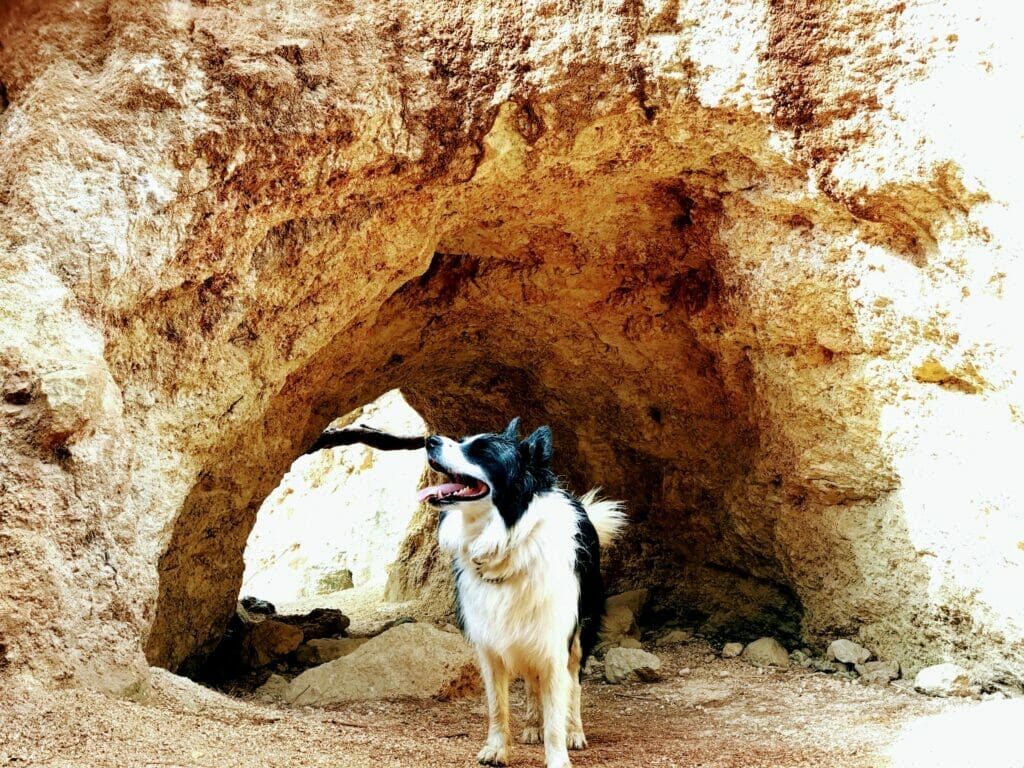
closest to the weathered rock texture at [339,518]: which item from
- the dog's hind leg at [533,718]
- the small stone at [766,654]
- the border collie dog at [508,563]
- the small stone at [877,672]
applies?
the small stone at [766,654]

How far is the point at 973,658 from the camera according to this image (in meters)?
4.57

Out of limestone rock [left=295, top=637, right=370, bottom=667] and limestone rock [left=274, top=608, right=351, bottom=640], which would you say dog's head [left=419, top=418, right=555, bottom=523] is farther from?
limestone rock [left=274, top=608, right=351, bottom=640]

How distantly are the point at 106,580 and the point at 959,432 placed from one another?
4.06 meters

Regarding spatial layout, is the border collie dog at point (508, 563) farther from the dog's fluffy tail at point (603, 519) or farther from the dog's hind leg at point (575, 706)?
the dog's fluffy tail at point (603, 519)

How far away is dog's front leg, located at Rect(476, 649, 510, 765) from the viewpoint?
3.67 m

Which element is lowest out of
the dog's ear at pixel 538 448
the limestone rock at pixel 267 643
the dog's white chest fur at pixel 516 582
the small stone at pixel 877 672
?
the limestone rock at pixel 267 643

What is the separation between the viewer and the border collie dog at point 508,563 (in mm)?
3729

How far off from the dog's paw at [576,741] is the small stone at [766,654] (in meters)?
2.04

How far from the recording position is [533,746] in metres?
4.13

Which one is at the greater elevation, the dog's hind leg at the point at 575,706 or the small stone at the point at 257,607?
the dog's hind leg at the point at 575,706

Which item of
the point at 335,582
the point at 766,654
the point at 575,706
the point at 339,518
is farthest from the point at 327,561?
the point at 575,706

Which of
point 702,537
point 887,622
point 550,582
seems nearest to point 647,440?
point 702,537

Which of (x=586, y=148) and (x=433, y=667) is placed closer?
(x=586, y=148)

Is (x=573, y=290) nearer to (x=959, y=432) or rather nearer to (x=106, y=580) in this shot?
(x=959, y=432)
